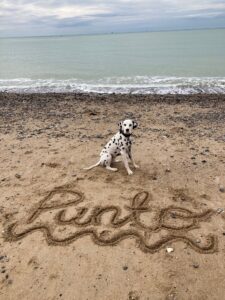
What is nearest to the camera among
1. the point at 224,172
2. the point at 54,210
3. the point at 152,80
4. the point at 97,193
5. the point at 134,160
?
the point at 54,210

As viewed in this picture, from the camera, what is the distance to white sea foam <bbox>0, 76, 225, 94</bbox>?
18375mm

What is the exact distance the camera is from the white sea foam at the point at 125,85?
1838 centimetres

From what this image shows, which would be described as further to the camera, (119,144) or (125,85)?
(125,85)

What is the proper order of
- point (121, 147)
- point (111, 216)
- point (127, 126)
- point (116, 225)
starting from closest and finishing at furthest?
1. point (116, 225)
2. point (111, 216)
3. point (127, 126)
4. point (121, 147)

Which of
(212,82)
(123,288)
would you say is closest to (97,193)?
(123,288)

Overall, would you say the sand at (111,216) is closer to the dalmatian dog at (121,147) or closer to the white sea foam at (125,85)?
the dalmatian dog at (121,147)

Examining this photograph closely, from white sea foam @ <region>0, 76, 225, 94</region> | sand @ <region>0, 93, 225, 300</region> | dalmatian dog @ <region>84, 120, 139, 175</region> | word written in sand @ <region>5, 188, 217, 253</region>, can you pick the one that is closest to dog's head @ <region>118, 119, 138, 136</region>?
dalmatian dog @ <region>84, 120, 139, 175</region>

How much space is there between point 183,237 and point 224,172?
2.65m

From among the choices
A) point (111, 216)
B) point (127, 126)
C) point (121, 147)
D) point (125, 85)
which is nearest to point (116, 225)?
point (111, 216)

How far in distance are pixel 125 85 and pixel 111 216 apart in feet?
51.3

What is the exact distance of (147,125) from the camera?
10766 millimetres

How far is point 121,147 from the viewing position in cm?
690

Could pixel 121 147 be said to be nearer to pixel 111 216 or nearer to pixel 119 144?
pixel 119 144

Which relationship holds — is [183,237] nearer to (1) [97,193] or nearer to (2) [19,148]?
(1) [97,193]
